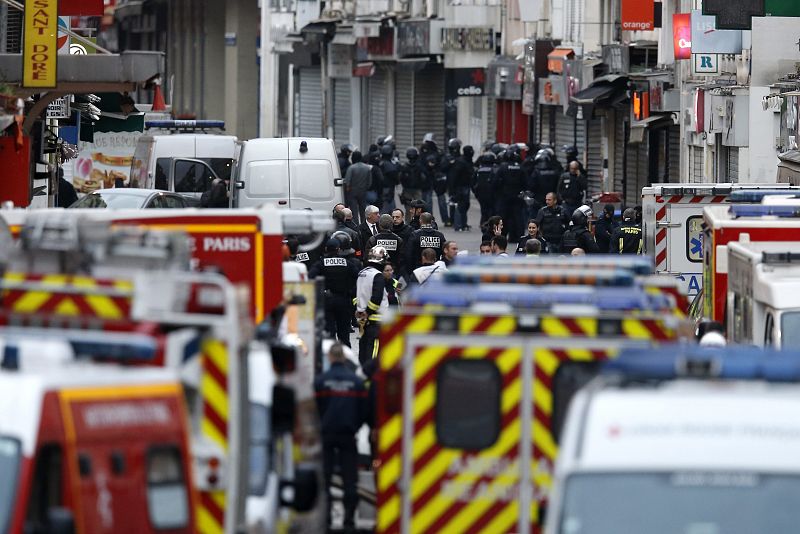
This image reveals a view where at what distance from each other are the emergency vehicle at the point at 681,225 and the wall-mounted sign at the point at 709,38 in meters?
11.5

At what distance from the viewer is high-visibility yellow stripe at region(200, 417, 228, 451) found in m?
8.83

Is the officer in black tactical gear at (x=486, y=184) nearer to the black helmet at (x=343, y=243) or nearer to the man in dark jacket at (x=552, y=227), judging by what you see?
the man in dark jacket at (x=552, y=227)

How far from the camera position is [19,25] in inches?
1117

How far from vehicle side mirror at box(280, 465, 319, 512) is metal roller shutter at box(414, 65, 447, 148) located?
171 feet

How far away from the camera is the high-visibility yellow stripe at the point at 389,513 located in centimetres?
1056

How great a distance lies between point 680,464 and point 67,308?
2.73 meters

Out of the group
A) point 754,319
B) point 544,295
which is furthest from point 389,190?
point 544,295

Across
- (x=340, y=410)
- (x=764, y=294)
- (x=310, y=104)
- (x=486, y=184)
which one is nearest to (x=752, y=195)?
(x=764, y=294)

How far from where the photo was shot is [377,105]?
65.9 metres

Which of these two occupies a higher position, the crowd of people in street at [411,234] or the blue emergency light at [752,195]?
the blue emergency light at [752,195]

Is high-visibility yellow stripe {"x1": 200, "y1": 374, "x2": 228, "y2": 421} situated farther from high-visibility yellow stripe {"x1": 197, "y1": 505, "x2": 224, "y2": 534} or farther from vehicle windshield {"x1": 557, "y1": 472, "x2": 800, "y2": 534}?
vehicle windshield {"x1": 557, "y1": 472, "x2": 800, "y2": 534}

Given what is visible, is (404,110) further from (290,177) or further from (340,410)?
(340,410)

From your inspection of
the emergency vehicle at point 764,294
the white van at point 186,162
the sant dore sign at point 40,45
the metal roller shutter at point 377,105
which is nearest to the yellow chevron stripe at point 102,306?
the emergency vehicle at point 764,294

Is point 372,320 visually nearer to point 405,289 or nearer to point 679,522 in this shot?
point 405,289
